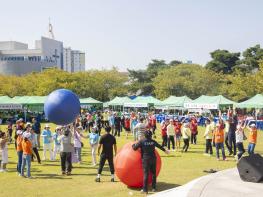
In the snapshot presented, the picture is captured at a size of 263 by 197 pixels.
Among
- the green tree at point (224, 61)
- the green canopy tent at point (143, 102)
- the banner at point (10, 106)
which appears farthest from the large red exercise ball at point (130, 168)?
the green tree at point (224, 61)

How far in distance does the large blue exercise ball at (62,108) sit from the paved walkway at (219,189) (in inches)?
316

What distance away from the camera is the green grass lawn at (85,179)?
11.8 m

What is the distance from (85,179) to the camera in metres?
13.7

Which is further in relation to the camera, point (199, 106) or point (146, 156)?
point (199, 106)

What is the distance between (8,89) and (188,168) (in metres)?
A: 67.0

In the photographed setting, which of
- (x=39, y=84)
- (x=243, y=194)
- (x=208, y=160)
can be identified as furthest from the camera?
(x=39, y=84)

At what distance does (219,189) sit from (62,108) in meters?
9.16

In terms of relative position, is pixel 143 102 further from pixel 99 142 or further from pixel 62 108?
pixel 99 142

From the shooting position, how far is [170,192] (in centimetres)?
972

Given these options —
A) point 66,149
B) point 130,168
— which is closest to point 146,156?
point 130,168

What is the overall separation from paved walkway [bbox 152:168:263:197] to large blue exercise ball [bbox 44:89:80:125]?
8014 mm

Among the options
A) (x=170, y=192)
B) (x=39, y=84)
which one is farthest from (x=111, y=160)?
(x=39, y=84)

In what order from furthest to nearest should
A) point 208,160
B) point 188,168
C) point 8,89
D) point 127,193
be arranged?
point 8,89 → point 208,160 → point 188,168 → point 127,193

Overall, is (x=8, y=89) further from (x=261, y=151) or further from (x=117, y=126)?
(x=261, y=151)
